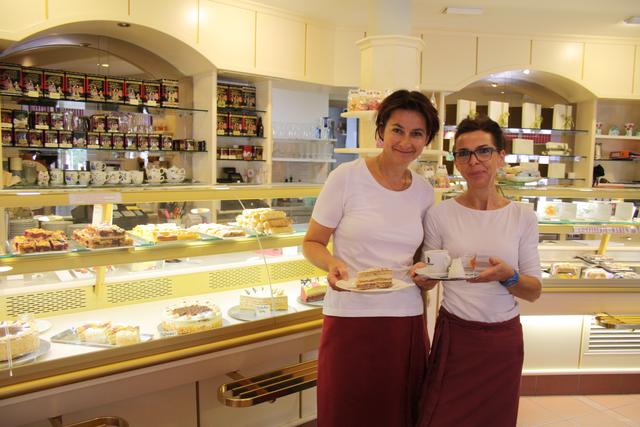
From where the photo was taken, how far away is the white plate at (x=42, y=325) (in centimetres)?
239

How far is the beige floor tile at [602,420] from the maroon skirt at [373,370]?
6.63ft

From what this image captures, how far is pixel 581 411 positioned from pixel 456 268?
2.44 metres

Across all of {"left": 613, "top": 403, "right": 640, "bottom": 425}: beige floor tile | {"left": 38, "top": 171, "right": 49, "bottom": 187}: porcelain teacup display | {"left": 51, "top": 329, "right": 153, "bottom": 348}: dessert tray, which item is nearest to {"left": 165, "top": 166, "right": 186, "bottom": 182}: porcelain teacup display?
{"left": 38, "top": 171, "right": 49, "bottom": 187}: porcelain teacup display

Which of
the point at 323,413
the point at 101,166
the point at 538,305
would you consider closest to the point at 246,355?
the point at 323,413

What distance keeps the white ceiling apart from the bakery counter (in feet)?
11.4

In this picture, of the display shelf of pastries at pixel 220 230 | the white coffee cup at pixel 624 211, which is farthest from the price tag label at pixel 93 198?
the white coffee cup at pixel 624 211

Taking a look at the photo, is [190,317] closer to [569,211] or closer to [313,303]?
[313,303]

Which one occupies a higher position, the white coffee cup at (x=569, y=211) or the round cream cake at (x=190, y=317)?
the white coffee cup at (x=569, y=211)

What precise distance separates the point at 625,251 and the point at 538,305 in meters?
1.08

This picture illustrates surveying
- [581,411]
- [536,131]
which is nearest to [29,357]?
[581,411]

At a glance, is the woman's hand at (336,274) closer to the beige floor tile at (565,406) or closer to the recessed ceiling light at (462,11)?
the beige floor tile at (565,406)

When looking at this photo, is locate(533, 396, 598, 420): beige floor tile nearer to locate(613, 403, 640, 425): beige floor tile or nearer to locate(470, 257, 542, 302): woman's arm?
locate(613, 403, 640, 425): beige floor tile

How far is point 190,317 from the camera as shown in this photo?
254cm

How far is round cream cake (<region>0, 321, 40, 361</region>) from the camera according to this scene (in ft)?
6.79
